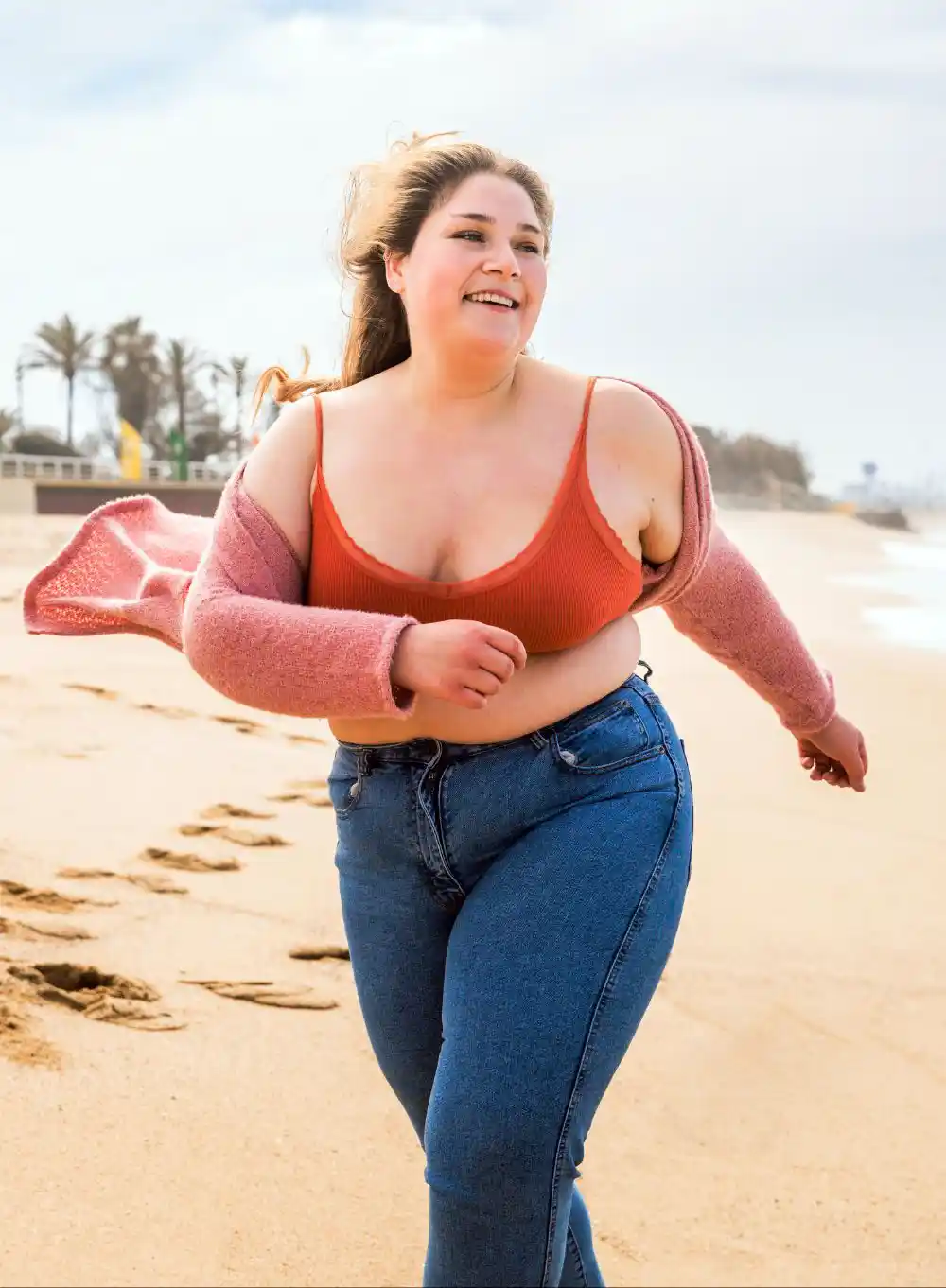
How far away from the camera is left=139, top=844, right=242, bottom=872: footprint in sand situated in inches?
175

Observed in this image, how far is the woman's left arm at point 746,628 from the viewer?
6.61ft

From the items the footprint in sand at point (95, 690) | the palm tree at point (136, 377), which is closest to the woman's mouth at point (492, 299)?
the footprint in sand at point (95, 690)

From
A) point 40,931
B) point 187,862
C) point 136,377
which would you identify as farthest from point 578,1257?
point 136,377

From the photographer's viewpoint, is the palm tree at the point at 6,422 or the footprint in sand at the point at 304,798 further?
the palm tree at the point at 6,422

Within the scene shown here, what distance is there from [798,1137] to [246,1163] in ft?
4.10

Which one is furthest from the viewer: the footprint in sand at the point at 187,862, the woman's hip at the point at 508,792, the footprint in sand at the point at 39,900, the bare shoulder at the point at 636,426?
the footprint in sand at the point at 187,862

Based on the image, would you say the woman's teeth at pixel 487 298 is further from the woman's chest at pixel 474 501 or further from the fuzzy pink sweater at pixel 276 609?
the fuzzy pink sweater at pixel 276 609

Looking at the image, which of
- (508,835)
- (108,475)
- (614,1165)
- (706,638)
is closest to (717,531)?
(706,638)

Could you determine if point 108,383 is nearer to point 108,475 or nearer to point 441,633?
point 108,475

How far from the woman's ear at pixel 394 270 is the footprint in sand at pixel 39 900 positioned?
2.52 meters

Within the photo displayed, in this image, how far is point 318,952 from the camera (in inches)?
153

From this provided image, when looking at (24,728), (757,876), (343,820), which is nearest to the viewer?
(343,820)

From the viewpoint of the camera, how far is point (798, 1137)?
3.16m

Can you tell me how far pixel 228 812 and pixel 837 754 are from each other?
10.0 ft
